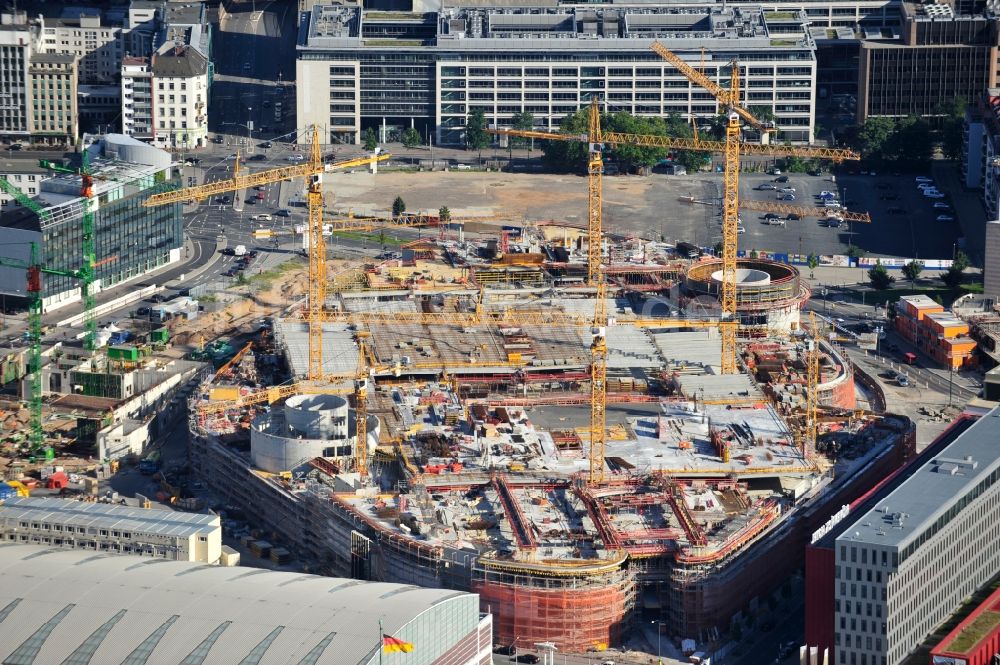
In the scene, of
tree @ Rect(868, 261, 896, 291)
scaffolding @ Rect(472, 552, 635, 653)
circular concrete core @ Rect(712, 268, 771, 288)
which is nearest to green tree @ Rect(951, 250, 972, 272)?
tree @ Rect(868, 261, 896, 291)

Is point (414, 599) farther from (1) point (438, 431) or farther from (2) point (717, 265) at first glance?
(2) point (717, 265)

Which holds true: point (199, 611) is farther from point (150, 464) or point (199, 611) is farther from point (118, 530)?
point (150, 464)

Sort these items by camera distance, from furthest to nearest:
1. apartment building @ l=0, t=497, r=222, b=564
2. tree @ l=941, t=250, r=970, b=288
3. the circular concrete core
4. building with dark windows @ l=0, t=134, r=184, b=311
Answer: tree @ l=941, t=250, r=970, b=288
building with dark windows @ l=0, t=134, r=184, b=311
the circular concrete core
apartment building @ l=0, t=497, r=222, b=564

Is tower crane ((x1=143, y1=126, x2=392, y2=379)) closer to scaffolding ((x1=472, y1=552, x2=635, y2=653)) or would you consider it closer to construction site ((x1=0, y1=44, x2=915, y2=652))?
construction site ((x1=0, y1=44, x2=915, y2=652))

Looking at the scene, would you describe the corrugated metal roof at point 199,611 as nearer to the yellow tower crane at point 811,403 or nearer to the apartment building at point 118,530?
the apartment building at point 118,530

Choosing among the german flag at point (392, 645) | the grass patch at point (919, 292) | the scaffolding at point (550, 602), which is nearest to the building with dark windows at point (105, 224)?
the grass patch at point (919, 292)

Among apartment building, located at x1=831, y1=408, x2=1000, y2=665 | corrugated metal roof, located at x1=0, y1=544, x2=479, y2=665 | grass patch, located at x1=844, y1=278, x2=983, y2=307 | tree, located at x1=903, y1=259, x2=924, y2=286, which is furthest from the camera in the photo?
tree, located at x1=903, y1=259, x2=924, y2=286
